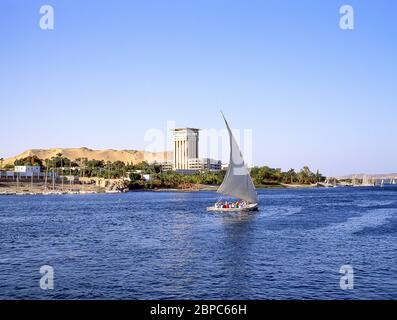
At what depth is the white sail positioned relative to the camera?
62219mm

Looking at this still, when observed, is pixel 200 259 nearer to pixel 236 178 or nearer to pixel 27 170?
pixel 236 178

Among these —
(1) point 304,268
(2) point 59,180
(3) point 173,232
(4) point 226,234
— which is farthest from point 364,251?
(2) point 59,180

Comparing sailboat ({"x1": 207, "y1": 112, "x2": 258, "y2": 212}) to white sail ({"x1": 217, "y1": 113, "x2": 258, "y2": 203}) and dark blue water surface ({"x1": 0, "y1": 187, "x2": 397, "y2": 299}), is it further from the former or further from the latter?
dark blue water surface ({"x1": 0, "y1": 187, "x2": 397, "y2": 299})

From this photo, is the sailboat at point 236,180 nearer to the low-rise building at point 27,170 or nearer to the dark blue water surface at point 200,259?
the dark blue water surface at point 200,259

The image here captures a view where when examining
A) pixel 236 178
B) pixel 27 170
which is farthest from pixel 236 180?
pixel 27 170

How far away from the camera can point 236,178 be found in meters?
65.0

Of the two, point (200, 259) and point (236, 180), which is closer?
point (200, 259)

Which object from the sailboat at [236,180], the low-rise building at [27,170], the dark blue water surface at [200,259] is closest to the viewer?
the dark blue water surface at [200,259]

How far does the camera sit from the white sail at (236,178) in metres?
62.2

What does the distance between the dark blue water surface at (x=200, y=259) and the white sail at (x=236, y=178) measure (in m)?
5.94

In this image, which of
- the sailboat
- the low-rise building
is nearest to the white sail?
the sailboat

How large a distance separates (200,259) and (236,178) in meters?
31.0

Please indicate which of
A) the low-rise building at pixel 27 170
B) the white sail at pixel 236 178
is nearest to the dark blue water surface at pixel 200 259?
the white sail at pixel 236 178

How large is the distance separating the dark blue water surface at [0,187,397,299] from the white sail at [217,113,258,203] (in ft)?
19.5
